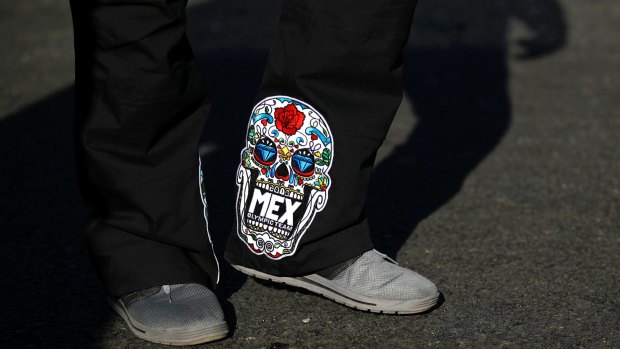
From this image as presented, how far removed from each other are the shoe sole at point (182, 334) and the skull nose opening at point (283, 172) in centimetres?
38

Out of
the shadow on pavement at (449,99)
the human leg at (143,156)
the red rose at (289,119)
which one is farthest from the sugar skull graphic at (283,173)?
the shadow on pavement at (449,99)

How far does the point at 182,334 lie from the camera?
6.79 feet

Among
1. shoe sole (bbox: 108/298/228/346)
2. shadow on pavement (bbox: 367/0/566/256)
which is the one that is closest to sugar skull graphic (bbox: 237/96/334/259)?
shoe sole (bbox: 108/298/228/346)

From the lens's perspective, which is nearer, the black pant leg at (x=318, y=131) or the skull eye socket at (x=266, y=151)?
the black pant leg at (x=318, y=131)

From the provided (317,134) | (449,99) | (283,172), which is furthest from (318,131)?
(449,99)

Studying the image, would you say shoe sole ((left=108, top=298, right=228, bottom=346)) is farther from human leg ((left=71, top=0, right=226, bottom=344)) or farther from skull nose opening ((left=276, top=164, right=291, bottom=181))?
skull nose opening ((left=276, top=164, right=291, bottom=181))

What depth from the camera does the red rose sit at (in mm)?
2195

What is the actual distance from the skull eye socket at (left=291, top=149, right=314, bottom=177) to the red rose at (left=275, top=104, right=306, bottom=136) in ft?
0.18

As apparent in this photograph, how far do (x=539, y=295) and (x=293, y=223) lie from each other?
70 cm

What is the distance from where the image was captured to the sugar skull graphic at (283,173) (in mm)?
2211

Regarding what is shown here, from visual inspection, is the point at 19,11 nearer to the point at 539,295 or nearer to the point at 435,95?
the point at 435,95

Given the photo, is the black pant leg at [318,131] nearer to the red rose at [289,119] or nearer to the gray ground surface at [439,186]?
the red rose at [289,119]

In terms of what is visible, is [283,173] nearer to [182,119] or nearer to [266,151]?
[266,151]

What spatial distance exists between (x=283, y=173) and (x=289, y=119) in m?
0.14
